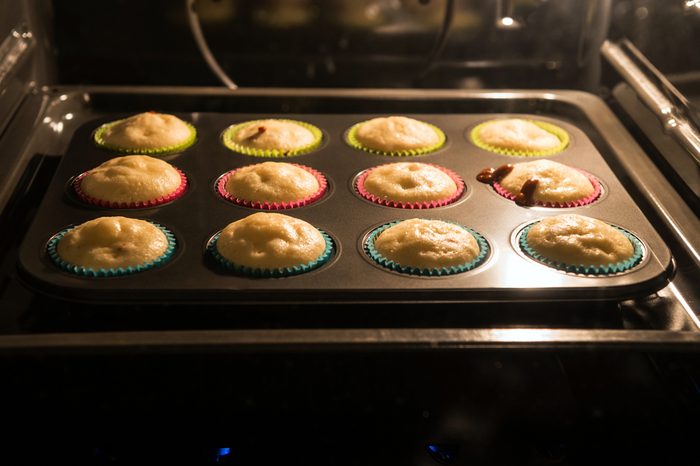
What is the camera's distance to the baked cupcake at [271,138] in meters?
2.50

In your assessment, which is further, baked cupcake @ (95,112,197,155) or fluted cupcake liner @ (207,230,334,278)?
baked cupcake @ (95,112,197,155)

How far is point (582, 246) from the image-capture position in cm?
196

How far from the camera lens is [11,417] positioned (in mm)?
1618

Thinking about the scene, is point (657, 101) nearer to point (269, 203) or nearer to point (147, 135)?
point (269, 203)

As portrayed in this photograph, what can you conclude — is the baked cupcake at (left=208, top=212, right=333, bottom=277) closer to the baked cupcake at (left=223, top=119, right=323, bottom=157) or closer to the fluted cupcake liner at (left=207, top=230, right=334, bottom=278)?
the fluted cupcake liner at (left=207, top=230, right=334, bottom=278)

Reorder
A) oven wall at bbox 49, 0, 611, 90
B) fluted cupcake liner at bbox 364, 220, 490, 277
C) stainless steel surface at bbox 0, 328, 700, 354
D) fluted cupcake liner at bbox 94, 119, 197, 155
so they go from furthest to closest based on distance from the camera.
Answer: oven wall at bbox 49, 0, 611, 90
fluted cupcake liner at bbox 94, 119, 197, 155
fluted cupcake liner at bbox 364, 220, 490, 277
stainless steel surface at bbox 0, 328, 700, 354

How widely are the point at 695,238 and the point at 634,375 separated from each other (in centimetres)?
52

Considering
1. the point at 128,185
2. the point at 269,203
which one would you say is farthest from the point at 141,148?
the point at 269,203

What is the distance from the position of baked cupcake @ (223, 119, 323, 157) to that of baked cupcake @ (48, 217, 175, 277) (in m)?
0.59

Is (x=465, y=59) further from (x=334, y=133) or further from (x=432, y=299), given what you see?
(x=432, y=299)

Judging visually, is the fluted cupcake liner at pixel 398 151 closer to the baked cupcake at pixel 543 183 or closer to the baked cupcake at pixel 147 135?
the baked cupcake at pixel 543 183

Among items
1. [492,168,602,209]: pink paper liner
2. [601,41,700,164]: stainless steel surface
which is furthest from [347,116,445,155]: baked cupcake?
[601,41,700,164]: stainless steel surface

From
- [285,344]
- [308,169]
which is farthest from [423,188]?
[285,344]

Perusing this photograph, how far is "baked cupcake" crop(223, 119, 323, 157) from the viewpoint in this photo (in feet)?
8.20
